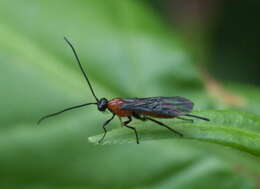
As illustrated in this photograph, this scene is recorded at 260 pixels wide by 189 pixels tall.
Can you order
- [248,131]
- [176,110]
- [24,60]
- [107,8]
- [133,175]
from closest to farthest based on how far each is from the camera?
[248,131], [176,110], [133,175], [24,60], [107,8]

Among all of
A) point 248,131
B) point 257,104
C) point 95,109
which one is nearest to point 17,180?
point 95,109

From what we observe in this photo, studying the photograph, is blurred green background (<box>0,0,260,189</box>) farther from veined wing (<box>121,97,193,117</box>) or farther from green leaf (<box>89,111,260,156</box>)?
green leaf (<box>89,111,260,156</box>)

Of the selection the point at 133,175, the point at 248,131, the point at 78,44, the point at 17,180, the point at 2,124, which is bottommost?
the point at 248,131

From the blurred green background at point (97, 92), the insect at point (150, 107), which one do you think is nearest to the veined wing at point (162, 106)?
the insect at point (150, 107)

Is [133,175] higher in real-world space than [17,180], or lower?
lower

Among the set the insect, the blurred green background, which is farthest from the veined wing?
the blurred green background

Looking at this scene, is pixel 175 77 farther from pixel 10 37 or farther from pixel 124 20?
pixel 10 37

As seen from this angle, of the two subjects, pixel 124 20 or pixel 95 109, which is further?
pixel 124 20

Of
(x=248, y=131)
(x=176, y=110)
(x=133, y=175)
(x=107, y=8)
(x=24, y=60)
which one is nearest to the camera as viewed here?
(x=248, y=131)
